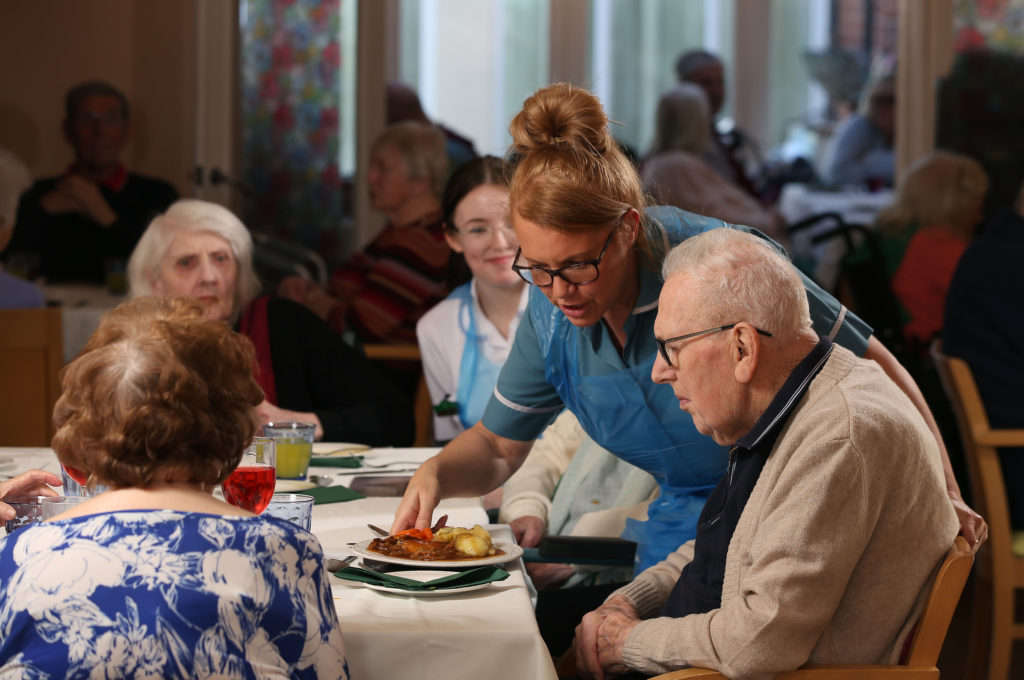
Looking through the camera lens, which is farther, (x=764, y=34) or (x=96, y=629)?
(x=764, y=34)

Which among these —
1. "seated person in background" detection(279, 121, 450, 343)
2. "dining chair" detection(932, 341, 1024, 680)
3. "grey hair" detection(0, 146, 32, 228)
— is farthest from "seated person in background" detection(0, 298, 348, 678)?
"grey hair" detection(0, 146, 32, 228)

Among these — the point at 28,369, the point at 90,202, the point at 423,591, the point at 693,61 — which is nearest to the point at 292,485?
the point at 423,591

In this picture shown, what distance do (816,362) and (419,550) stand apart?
1.90 ft

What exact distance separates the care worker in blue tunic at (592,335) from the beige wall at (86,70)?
163 inches

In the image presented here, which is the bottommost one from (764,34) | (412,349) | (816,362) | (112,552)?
(412,349)

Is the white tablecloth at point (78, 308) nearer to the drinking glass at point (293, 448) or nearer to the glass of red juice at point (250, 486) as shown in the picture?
the drinking glass at point (293, 448)

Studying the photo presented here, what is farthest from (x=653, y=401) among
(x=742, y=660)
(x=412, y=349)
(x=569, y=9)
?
(x=569, y=9)

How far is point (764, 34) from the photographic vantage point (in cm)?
761

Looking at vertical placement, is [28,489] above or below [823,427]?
below

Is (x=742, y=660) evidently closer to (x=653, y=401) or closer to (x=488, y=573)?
(x=488, y=573)

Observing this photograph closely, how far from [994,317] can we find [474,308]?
1.47 meters

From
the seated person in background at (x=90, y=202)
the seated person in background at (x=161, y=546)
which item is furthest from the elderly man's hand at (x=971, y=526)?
the seated person in background at (x=90, y=202)

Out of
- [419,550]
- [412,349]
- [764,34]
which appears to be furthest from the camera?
[764,34]

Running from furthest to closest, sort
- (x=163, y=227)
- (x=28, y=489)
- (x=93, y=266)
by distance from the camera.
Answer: (x=93, y=266), (x=163, y=227), (x=28, y=489)
